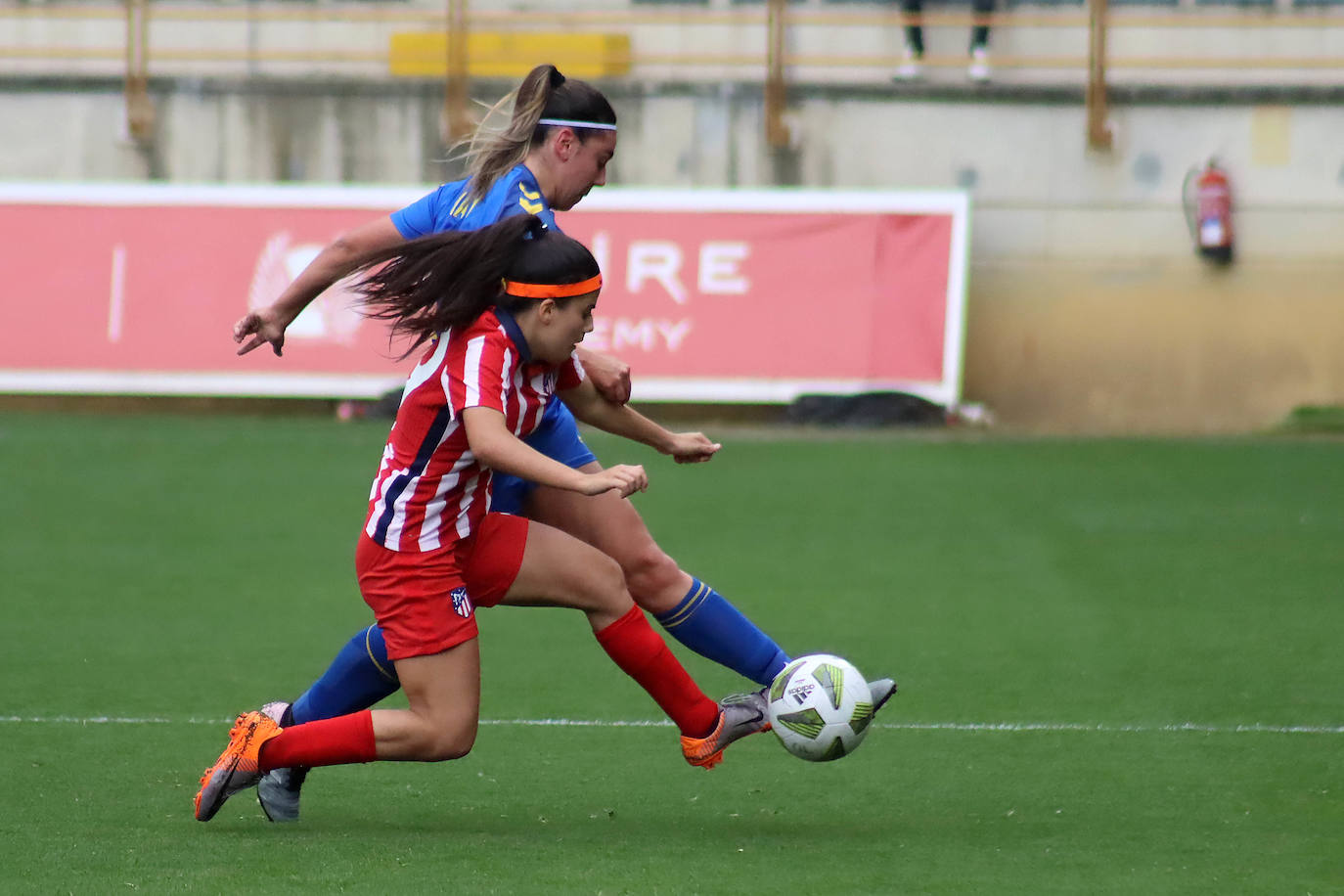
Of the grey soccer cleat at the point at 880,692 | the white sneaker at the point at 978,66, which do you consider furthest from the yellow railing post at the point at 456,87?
the grey soccer cleat at the point at 880,692

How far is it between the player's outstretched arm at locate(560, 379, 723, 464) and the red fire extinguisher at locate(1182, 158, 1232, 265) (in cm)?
1126

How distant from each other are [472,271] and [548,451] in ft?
2.37

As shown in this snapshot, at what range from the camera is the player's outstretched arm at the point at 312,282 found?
4641mm

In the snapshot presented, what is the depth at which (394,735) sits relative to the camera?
4223mm

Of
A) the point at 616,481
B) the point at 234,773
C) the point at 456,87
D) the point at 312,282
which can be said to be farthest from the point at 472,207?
the point at 456,87

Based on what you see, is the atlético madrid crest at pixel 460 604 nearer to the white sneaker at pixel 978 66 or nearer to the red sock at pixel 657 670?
the red sock at pixel 657 670

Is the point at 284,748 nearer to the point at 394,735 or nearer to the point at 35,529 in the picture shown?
the point at 394,735

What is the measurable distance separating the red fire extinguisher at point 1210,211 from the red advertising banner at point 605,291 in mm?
2270

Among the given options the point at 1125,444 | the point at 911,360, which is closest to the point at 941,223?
the point at 911,360

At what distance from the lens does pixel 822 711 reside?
170 inches

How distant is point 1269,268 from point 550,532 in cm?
1216

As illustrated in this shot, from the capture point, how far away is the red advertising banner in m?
14.1

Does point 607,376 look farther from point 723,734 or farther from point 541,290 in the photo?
point 723,734

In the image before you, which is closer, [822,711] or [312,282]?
[822,711]
